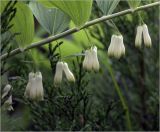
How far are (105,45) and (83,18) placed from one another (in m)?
0.70

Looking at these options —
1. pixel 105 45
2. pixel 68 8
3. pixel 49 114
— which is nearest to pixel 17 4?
pixel 68 8

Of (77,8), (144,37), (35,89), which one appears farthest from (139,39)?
(35,89)

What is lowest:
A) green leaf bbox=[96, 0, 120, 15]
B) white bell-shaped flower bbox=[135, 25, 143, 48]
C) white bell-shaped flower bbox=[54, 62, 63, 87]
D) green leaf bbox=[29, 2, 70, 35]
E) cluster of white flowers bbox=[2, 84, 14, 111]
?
cluster of white flowers bbox=[2, 84, 14, 111]

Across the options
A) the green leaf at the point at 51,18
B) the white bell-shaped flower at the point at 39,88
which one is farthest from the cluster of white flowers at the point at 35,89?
the green leaf at the point at 51,18

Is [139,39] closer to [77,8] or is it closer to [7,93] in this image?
[77,8]

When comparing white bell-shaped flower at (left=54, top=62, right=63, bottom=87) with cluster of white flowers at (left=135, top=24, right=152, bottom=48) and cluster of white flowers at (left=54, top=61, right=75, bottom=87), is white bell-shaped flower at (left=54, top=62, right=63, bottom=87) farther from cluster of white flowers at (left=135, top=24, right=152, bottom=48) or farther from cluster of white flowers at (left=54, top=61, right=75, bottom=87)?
cluster of white flowers at (left=135, top=24, right=152, bottom=48)

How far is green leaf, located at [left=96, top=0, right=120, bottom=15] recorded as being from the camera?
0.93 m

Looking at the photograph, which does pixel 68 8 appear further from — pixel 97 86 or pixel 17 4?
pixel 97 86

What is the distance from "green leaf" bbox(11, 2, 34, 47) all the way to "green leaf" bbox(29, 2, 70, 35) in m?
0.02

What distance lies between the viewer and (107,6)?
0.93m

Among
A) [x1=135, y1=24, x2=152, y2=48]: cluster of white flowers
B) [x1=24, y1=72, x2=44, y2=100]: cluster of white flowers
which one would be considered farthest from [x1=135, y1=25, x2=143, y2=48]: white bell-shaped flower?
[x1=24, y1=72, x2=44, y2=100]: cluster of white flowers

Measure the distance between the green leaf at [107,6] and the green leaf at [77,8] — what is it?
39 mm

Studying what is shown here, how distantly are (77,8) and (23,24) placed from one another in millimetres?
137

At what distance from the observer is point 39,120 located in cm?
133
